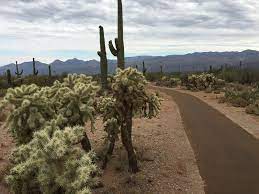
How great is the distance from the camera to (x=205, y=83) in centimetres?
3841

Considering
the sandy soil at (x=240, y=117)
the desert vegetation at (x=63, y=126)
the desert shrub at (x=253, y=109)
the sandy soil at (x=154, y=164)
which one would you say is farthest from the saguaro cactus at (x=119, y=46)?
the desert vegetation at (x=63, y=126)

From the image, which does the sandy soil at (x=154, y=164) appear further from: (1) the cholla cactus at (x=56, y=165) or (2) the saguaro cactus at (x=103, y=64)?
(2) the saguaro cactus at (x=103, y=64)

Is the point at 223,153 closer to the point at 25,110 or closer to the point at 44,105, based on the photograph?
the point at 44,105

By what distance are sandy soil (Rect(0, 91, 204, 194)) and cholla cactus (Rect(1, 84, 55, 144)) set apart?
167 centimetres

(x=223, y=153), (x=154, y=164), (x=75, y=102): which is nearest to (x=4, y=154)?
(x=75, y=102)

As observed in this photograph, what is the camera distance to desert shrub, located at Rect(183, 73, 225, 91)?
3794 cm

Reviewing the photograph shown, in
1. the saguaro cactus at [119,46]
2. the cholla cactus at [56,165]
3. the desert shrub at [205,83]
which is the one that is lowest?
the desert shrub at [205,83]

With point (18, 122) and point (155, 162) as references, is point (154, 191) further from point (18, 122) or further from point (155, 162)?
point (18, 122)

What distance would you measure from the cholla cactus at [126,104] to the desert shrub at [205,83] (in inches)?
979

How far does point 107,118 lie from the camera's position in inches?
504

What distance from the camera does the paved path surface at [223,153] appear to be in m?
11.6

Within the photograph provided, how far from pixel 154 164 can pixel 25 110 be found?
4463 millimetres

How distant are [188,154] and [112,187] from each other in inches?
156

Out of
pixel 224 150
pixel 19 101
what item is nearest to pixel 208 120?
pixel 224 150
